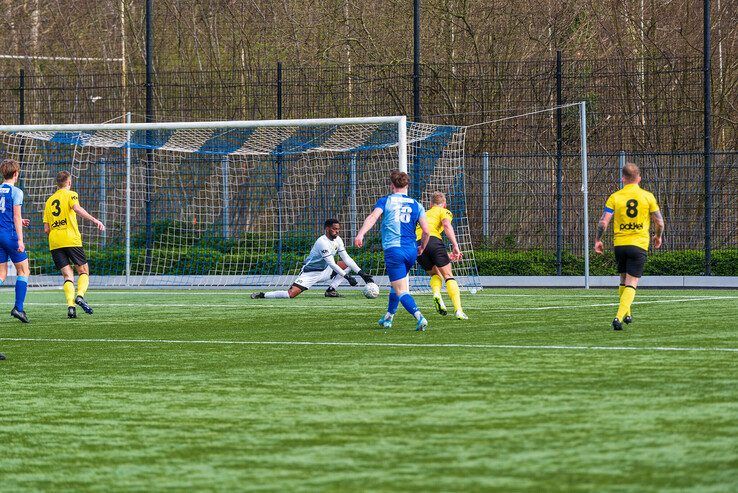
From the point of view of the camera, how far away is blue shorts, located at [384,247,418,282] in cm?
1293

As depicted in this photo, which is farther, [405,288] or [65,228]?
[65,228]

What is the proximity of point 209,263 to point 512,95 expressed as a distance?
640cm

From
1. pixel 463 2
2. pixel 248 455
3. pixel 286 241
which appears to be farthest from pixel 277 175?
pixel 248 455

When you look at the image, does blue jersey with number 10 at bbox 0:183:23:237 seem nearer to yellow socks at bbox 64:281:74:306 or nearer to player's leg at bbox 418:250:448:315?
yellow socks at bbox 64:281:74:306

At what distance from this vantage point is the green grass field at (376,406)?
5785mm

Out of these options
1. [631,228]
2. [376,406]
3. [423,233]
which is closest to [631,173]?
[631,228]

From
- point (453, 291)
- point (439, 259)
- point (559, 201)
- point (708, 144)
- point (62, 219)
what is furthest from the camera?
point (559, 201)

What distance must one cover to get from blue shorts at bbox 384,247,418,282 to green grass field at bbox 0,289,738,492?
0.58 metres

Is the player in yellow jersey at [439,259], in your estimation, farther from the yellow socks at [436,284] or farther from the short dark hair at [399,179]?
the short dark hair at [399,179]

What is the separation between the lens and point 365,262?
23094 millimetres

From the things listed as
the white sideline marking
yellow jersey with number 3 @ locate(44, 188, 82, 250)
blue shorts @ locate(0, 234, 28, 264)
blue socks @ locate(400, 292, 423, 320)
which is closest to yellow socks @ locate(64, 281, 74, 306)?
yellow jersey with number 3 @ locate(44, 188, 82, 250)

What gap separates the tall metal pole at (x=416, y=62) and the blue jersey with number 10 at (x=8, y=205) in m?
10.2

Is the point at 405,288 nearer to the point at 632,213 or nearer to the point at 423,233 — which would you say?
the point at 423,233

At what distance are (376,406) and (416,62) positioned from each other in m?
16.4
